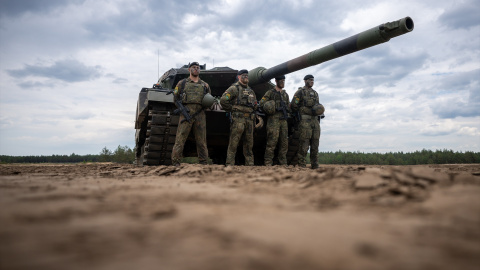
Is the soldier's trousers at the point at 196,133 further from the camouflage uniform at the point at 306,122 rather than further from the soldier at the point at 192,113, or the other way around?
the camouflage uniform at the point at 306,122

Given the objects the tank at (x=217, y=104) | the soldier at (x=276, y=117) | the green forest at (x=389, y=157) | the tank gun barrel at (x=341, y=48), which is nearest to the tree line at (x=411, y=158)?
the green forest at (x=389, y=157)

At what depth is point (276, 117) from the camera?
24.2 ft

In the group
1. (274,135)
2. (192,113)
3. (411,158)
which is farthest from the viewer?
(411,158)

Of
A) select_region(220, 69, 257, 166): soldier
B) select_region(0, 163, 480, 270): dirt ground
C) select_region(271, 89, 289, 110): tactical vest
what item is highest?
select_region(271, 89, 289, 110): tactical vest

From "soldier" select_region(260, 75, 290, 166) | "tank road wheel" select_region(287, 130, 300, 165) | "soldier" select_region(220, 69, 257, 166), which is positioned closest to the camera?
"soldier" select_region(220, 69, 257, 166)

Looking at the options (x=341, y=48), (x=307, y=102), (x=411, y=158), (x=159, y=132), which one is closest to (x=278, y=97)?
(x=307, y=102)

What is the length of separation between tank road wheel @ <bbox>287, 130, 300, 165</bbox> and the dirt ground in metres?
6.06

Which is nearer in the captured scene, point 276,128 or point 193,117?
point 193,117

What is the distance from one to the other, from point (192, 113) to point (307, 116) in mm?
2657

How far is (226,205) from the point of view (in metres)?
1.84

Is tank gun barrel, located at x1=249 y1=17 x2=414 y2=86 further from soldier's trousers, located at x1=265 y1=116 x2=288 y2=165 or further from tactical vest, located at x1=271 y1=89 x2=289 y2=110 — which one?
soldier's trousers, located at x1=265 y1=116 x2=288 y2=165

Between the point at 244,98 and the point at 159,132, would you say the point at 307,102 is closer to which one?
the point at 244,98

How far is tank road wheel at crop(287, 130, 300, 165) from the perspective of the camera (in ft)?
27.2

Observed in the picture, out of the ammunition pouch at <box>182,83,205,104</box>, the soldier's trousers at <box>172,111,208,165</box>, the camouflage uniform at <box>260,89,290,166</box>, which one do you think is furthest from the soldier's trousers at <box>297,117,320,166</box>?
the ammunition pouch at <box>182,83,205,104</box>
